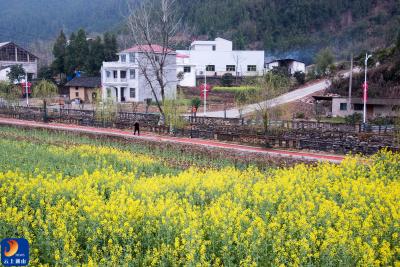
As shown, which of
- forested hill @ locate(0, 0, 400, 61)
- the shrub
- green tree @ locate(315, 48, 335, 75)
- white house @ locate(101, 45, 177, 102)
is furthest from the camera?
forested hill @ locate(0, 0, 400, 61)

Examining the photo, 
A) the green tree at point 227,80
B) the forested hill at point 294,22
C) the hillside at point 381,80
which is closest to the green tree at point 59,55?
the green tree at point 227,80

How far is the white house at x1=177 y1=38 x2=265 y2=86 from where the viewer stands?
62219 mm

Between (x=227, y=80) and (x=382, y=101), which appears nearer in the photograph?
(x=382, y=101)

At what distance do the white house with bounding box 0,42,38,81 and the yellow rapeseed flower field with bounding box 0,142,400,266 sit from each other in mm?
60809

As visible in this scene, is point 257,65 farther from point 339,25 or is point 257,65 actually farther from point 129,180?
point 129,180

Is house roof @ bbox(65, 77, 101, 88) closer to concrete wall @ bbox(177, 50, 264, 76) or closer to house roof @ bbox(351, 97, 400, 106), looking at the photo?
concrete wall @ bbox(177, 50, 264, 76)

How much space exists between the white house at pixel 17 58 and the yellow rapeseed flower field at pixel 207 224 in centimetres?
6081


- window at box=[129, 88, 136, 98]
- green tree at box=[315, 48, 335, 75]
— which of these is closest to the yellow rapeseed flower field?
window at box=[129, 88, 136, 98]

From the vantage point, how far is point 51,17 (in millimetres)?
145125

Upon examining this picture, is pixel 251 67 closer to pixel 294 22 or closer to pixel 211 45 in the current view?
pixel 211 45

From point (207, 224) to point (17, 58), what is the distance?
6686 cm

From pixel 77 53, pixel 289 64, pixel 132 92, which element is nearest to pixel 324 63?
pixel 289 64

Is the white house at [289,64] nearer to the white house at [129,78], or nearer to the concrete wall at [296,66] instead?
the concrete wall at [296,66]

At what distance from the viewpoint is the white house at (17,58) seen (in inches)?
2665
